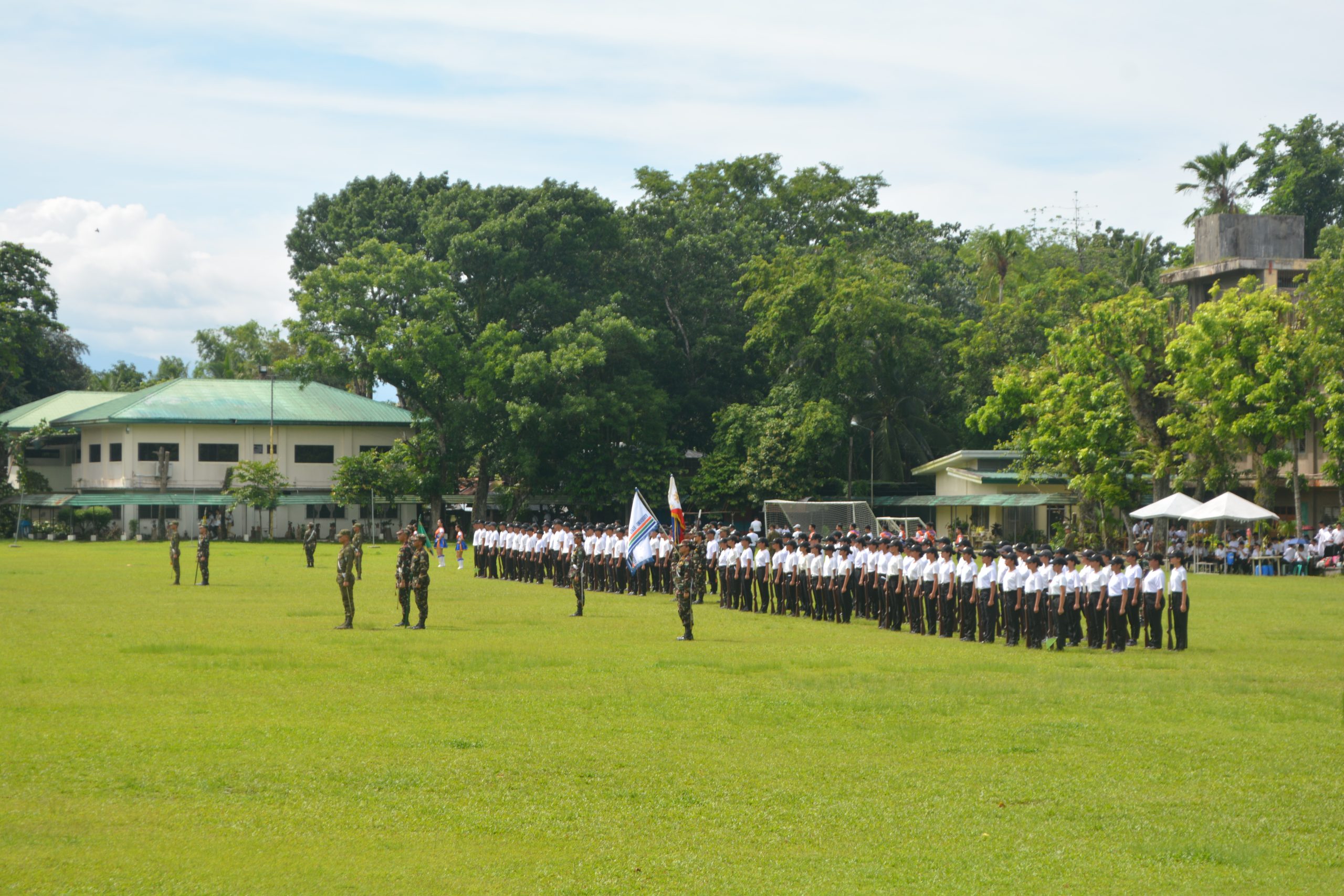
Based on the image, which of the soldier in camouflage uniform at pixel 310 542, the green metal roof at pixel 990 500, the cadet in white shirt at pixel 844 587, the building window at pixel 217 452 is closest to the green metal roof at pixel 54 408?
the building window at pixel 217 452

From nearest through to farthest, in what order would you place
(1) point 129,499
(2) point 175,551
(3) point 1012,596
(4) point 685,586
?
(4) point 685,586, (3) point 1012,596, (2) point 175,551, (1) point 129,499

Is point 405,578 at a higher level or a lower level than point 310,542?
higher

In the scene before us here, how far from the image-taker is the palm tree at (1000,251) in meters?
62.3

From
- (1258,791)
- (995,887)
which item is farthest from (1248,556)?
(995,887)

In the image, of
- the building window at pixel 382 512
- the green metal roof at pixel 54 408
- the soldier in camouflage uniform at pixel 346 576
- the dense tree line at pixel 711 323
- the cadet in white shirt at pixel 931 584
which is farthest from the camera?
the green metal roof at pixel 54 408

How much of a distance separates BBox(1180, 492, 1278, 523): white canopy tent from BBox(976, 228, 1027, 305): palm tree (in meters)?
28.5

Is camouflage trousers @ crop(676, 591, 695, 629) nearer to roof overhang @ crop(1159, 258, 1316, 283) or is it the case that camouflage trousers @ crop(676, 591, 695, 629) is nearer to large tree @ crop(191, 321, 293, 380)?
roof overhang @ crop(1159, 258, 1316, 283)

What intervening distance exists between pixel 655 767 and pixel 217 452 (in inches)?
2216

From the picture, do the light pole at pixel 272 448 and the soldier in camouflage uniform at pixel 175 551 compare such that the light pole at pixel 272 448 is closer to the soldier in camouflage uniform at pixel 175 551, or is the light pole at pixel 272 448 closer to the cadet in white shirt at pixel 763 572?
the soldier in camouflage uniform at pixel 175 551

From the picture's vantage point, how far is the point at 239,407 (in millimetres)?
62719

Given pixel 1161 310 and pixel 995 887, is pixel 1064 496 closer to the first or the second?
pixel 1161 310

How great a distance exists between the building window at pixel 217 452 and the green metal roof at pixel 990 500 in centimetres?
3138

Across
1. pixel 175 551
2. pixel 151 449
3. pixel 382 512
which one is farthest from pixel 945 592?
pixel 151 449

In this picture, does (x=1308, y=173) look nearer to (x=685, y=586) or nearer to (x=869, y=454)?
(x=869, y=454)
